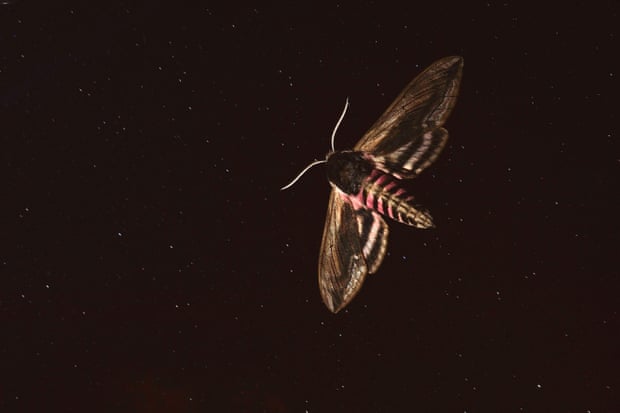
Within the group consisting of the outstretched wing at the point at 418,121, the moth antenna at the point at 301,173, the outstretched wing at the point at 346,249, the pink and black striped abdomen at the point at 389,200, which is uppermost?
the outstretched wing at the point at 418,121

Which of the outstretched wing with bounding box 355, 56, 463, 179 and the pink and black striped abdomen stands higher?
the outstretched wing with bounding box 355, 56, 463, 179

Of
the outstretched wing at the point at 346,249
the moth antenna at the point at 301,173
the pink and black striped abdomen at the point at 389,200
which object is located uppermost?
the moth antenna at the point at 301,173

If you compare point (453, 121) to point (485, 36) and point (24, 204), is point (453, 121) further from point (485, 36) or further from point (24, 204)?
point (24, 204)

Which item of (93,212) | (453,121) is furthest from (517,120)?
(93,212)

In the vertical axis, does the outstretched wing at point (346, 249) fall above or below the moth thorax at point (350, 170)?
below
